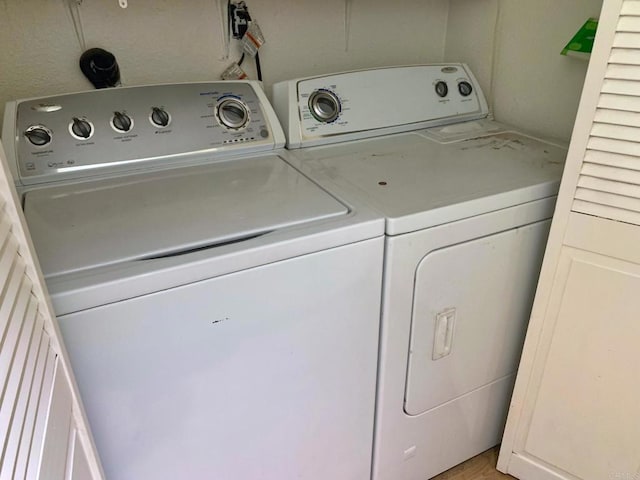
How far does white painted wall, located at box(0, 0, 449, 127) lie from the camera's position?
132 cm

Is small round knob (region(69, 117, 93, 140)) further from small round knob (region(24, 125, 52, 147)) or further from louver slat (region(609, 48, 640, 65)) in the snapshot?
louver slat (region(609, 48, 640, 65))

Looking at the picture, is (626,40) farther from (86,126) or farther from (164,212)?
(86,126)

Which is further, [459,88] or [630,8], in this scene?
[459,88]

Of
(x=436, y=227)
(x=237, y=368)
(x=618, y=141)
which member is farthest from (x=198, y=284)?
(x=618, y=141)

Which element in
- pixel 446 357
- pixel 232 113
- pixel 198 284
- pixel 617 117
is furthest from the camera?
pixel 232 113

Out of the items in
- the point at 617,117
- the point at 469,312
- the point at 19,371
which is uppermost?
the point at 617,117

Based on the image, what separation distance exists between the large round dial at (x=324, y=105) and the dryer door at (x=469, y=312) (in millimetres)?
574

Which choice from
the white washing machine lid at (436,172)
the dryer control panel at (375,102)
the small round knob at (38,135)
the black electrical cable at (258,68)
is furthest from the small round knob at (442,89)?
the small round knob at (38,135)

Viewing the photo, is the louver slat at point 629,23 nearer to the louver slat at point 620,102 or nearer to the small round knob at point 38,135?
the louver slat at point 620,102

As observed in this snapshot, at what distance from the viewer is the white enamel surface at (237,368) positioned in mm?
899

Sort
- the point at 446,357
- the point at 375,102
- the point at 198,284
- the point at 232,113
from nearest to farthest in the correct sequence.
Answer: the point at 198,284
the point at 446,357
the point at 232,113
the point at 375,102

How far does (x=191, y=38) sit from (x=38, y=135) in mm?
543

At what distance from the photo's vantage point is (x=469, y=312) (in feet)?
4.20

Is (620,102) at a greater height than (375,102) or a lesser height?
greater
